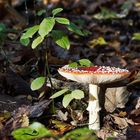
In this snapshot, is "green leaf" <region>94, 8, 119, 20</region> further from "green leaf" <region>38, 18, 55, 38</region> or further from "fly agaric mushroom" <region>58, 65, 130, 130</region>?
"green leaf" <region>38, 18, 55, 38</region>

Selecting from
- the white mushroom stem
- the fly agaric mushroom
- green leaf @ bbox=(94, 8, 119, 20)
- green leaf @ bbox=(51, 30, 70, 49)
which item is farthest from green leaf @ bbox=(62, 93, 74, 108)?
green leaf @ bbox=(94, 8, 119, 20)

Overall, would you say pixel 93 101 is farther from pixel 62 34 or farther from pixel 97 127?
pixel 62 34

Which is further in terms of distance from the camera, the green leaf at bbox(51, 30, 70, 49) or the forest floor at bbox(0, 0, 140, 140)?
the green leaf at bbox(51, 30, 70, 49)

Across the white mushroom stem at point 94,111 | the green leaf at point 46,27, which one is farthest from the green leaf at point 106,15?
the green leaf at point 46,27

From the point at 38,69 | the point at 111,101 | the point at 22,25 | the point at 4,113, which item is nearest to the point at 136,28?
the point at 22,25

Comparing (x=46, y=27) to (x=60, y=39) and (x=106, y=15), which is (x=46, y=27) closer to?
(x=60, y=39)

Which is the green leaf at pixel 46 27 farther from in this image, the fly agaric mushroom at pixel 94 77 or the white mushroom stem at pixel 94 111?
the white mushroom stem at pixel 94 111
